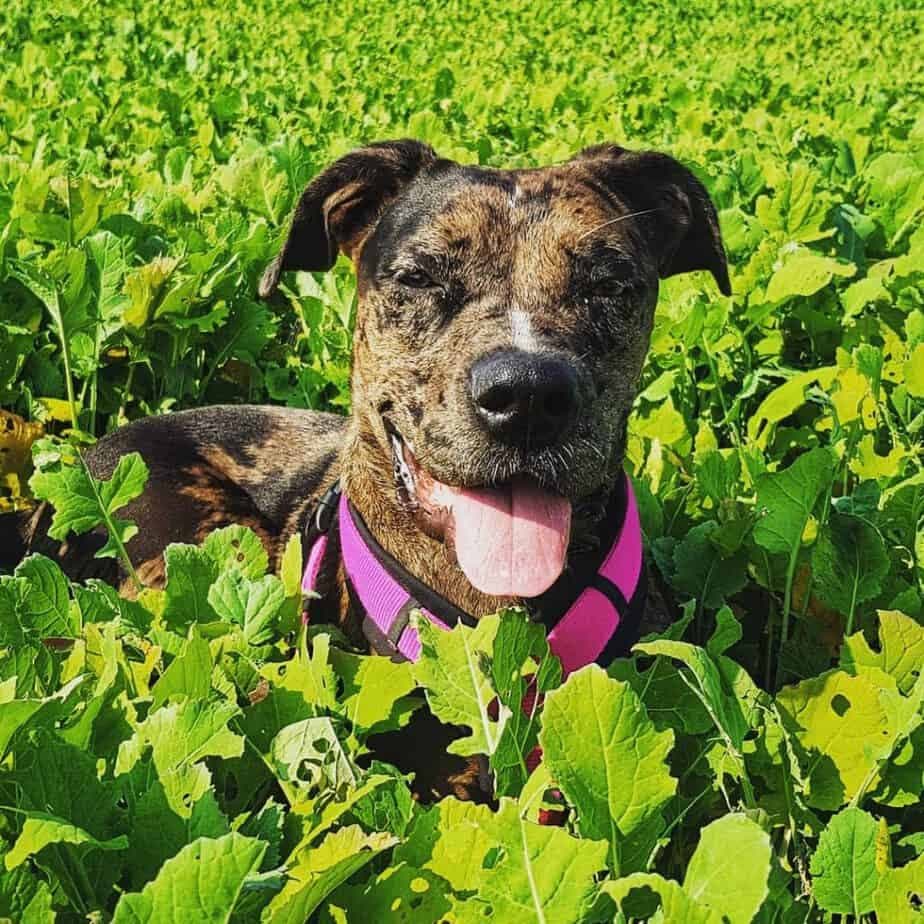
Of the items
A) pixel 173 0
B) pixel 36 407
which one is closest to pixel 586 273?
pixel 36 407

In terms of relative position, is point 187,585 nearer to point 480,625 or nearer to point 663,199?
point 480,625

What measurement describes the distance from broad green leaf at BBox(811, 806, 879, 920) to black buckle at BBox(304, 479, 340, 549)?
234 centimetres

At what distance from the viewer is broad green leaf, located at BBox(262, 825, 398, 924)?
174cm

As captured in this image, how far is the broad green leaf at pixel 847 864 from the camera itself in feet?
6.45

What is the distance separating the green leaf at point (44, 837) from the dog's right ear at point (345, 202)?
2532mm

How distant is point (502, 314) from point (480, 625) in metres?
1.45

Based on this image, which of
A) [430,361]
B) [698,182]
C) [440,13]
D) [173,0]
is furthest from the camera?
[440,13]

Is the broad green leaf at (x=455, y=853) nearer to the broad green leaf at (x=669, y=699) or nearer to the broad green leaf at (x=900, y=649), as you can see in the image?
the broad green leaf at (x=669, y=699)

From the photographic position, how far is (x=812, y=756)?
8.33ft

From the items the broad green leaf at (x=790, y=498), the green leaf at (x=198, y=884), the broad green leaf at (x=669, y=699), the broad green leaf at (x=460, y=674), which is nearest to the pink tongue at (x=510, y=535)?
the broad green leaf at (x=790, y=498)

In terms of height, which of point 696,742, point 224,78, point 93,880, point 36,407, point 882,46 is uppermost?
point 93,880

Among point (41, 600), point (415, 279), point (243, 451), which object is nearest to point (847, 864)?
point (41, 600)

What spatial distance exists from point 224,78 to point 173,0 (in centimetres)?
724

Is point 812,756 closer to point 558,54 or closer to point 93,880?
point 93,880
